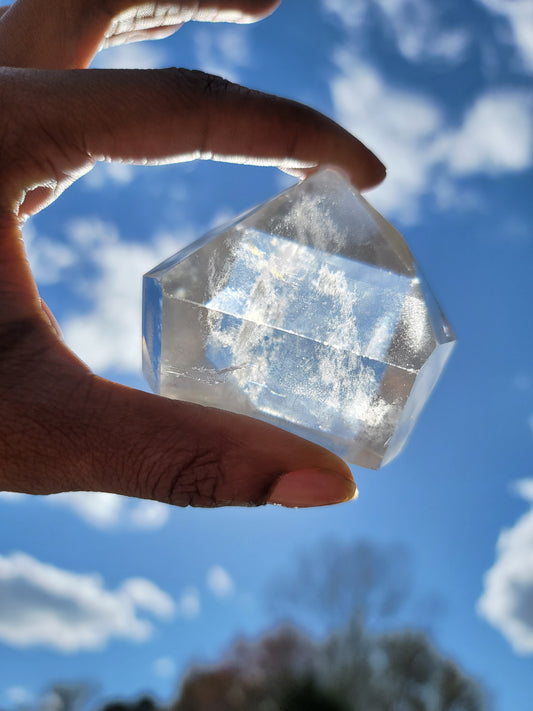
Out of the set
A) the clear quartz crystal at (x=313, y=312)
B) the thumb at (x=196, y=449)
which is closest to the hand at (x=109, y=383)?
the thumb at (x=196, y=449)

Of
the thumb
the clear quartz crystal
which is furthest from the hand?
the clear quartz crystal

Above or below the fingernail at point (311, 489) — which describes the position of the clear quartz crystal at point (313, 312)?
above

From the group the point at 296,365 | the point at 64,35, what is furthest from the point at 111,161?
the point at 64,35

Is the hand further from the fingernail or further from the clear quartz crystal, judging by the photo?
the clear quartz crystal

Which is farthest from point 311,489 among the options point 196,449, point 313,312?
point 313,312

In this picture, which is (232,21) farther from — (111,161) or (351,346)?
(351,346)

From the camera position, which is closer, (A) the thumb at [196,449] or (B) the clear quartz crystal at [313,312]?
(A) the thumb at [196,449]

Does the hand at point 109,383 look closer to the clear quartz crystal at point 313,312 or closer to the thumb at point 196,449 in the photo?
the thumb at point 196,449
